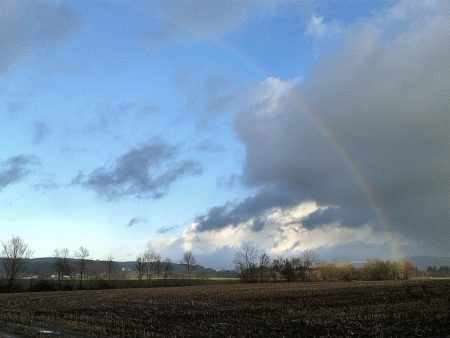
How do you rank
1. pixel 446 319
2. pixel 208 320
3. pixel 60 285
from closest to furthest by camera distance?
pixel 446 319 < pixel 208 320 < pixel 60 285

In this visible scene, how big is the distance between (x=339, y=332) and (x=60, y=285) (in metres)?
106

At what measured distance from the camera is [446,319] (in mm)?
33750

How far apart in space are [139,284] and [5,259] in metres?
41.7

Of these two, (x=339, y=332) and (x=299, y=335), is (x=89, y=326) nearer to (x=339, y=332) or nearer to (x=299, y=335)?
(x=299, y=335)

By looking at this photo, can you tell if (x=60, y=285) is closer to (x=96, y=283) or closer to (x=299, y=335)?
(x=96, y=283)

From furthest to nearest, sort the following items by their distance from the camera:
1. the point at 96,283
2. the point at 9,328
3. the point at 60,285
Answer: the point at 96,283 < the point at 60,285 < the point at 9,328


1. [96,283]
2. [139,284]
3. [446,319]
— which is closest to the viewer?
[446,319]

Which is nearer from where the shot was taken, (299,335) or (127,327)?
(299,335)

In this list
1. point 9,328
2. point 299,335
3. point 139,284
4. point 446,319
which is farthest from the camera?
point 139,284

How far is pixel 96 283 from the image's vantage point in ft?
442

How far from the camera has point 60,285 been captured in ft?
391

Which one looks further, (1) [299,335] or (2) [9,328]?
(2) [9,328]

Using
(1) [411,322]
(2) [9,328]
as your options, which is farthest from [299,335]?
(2) [9,328]

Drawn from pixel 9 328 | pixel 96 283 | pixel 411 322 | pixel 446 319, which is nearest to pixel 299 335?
pixel 411 322
